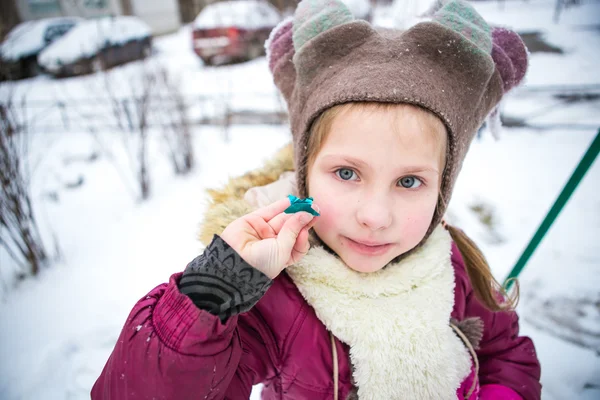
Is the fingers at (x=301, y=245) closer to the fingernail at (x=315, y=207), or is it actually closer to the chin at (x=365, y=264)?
the fingernail at (x=315, y=207)

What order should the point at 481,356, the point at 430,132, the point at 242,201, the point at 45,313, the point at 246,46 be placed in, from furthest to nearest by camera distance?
the point at 246,46 < the point at 45,313 < the point at 481,356 < the point at 242,201 < the point at 430,132

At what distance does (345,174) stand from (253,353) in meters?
0.59

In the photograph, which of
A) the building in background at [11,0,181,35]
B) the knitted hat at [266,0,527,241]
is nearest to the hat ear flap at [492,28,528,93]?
the knitted hat at [266,0,527,241]

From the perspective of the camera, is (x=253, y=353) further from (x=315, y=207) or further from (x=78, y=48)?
(x=78, y=48)

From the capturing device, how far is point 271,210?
2.82 feet

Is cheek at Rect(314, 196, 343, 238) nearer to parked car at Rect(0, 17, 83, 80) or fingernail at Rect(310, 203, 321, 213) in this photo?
fingernail at Rect(310, 203, 321, 213)

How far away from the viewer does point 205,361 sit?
2.30 feet

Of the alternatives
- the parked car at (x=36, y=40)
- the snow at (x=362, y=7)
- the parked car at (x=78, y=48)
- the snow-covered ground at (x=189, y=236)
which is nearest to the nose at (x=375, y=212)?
the snow-covered ground at (x=189, y=236)

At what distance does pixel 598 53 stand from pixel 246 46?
756cm

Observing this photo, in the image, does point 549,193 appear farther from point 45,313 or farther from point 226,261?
point 45,313

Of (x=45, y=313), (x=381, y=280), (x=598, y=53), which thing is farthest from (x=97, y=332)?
(x=598, y=53)

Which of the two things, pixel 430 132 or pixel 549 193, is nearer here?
pixel 430 132

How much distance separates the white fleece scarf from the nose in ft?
0.72

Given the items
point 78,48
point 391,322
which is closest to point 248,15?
point 78,48
